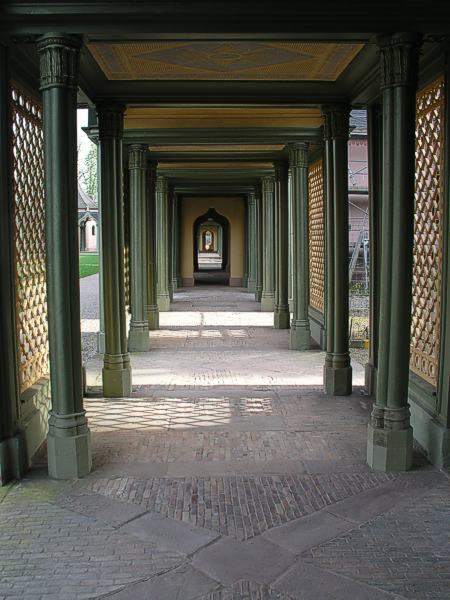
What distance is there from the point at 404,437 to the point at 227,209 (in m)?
23.7

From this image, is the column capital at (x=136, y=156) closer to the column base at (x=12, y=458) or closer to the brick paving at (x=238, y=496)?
the column base at (x=12, y=458)

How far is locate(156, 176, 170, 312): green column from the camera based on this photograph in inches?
727

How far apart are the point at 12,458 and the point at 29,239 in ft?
7.63

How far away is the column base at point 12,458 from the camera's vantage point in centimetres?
571

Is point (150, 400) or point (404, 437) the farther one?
point (150, 400)

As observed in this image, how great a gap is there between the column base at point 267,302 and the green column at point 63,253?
13687 mm

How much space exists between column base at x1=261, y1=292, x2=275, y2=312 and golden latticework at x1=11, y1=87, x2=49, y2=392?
12343 millimetres

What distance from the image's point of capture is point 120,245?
27.9ft

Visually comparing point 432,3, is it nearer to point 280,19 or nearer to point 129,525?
point 280,19

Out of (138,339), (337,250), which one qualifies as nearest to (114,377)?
(337,250)

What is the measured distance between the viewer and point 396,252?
5840mm

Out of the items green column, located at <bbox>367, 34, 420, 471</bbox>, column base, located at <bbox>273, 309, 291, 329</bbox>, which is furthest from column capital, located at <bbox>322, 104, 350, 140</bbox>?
column base, located at <bbox>273, 309, 291, 329</bbox>

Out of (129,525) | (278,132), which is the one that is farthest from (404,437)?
(278,132)

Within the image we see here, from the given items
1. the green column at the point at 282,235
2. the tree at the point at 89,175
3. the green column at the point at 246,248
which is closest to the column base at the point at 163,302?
the green column at the point at 282,235
